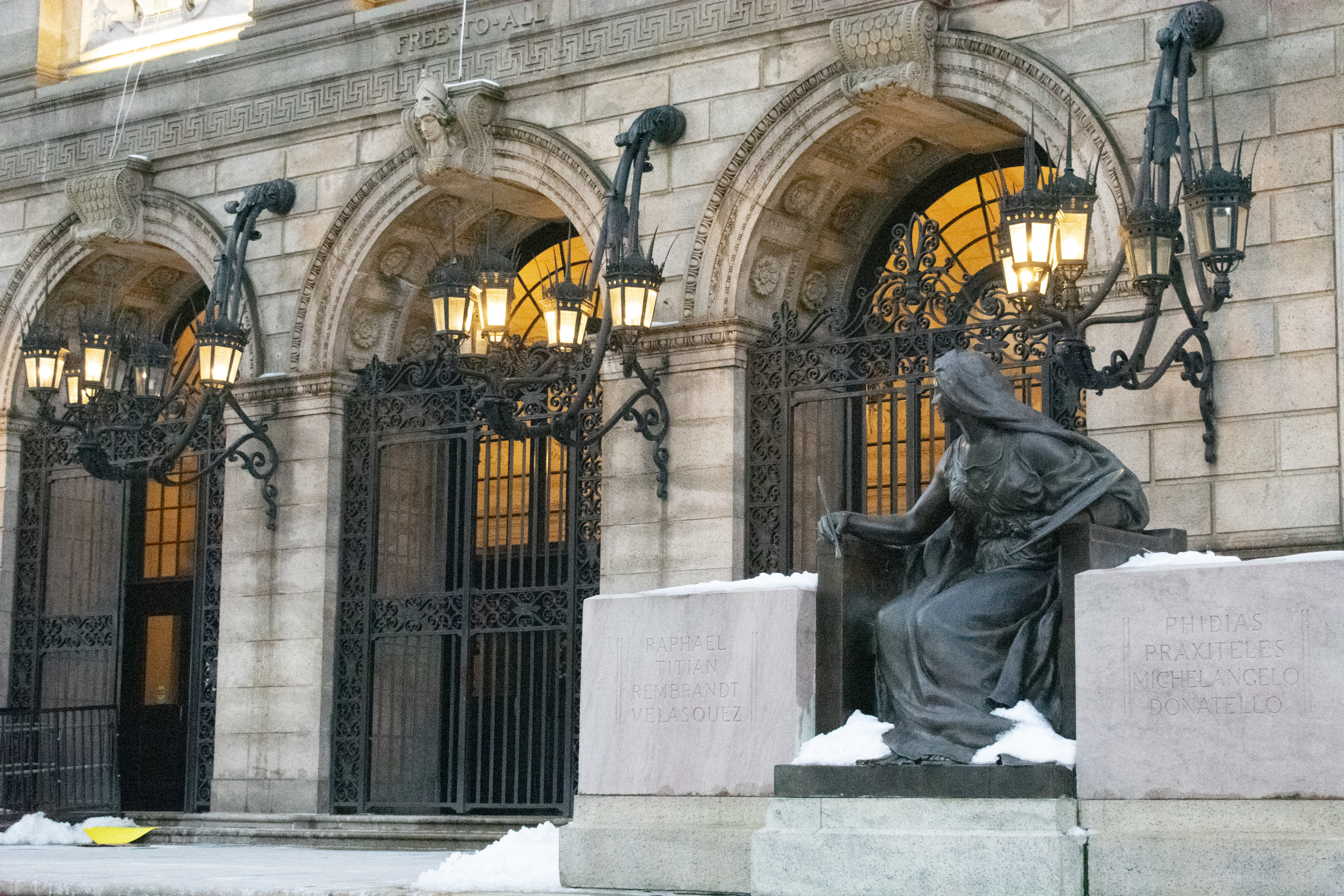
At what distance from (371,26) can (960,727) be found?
1064cm

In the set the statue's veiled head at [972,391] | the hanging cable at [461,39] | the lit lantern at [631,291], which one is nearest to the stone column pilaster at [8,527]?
the hanging cable at [461,39]

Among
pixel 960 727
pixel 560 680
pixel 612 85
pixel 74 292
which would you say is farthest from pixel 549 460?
pixel 960 727

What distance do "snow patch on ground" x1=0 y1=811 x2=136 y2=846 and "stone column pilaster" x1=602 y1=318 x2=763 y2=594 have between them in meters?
5.15

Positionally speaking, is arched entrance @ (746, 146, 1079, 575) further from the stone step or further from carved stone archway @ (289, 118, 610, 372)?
the stone step

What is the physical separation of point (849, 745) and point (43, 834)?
10022mm

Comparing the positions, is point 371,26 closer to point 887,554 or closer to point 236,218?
point 236,218

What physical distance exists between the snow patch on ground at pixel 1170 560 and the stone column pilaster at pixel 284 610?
948cm

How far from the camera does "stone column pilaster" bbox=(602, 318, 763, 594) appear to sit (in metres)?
15.5

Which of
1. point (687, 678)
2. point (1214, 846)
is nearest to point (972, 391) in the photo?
point (687, 678)

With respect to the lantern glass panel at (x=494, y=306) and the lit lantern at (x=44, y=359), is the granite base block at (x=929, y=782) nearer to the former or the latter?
the lantern glass panel at (x=494, y=306)

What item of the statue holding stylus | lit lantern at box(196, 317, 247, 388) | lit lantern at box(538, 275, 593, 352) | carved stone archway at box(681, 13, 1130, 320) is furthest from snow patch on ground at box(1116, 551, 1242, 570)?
lit lantern at box(196, 317, 247, 388)

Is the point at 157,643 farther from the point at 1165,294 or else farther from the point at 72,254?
the point at 1165,294

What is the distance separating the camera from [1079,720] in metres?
9.06

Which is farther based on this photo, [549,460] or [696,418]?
[549,460]
